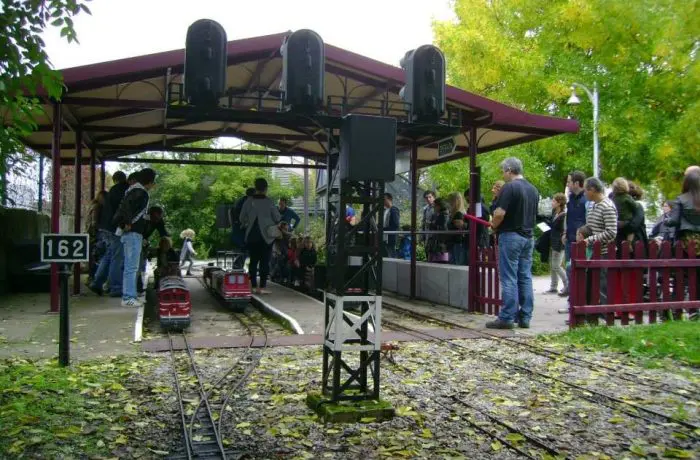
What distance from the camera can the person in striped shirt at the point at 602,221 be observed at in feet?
29.8

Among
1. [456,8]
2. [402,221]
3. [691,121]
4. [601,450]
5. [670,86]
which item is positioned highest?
[456,8]

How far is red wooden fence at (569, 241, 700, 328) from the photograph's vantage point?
8828 millimetres

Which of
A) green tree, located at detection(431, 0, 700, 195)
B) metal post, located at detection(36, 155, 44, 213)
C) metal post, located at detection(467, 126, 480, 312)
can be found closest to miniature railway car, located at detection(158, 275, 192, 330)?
metal post, located at detection(467, 126, 480, 312)

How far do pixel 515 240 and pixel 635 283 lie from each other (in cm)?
176

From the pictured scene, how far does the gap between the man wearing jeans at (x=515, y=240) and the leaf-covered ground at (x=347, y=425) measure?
200 cm

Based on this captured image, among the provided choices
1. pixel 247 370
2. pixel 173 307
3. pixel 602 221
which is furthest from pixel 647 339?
pixel 173 307

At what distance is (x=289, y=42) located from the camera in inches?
202

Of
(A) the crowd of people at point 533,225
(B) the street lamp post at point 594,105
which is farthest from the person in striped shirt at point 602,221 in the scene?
(B) the street lamp post at point 594,105

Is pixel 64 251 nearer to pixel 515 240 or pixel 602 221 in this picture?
pixel 515 240

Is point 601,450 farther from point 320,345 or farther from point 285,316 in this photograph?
point 285,316

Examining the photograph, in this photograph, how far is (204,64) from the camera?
4.98 metres

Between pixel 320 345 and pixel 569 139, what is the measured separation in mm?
16282

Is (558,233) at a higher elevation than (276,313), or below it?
higher

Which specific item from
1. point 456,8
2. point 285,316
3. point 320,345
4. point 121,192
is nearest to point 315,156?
point 121,192
